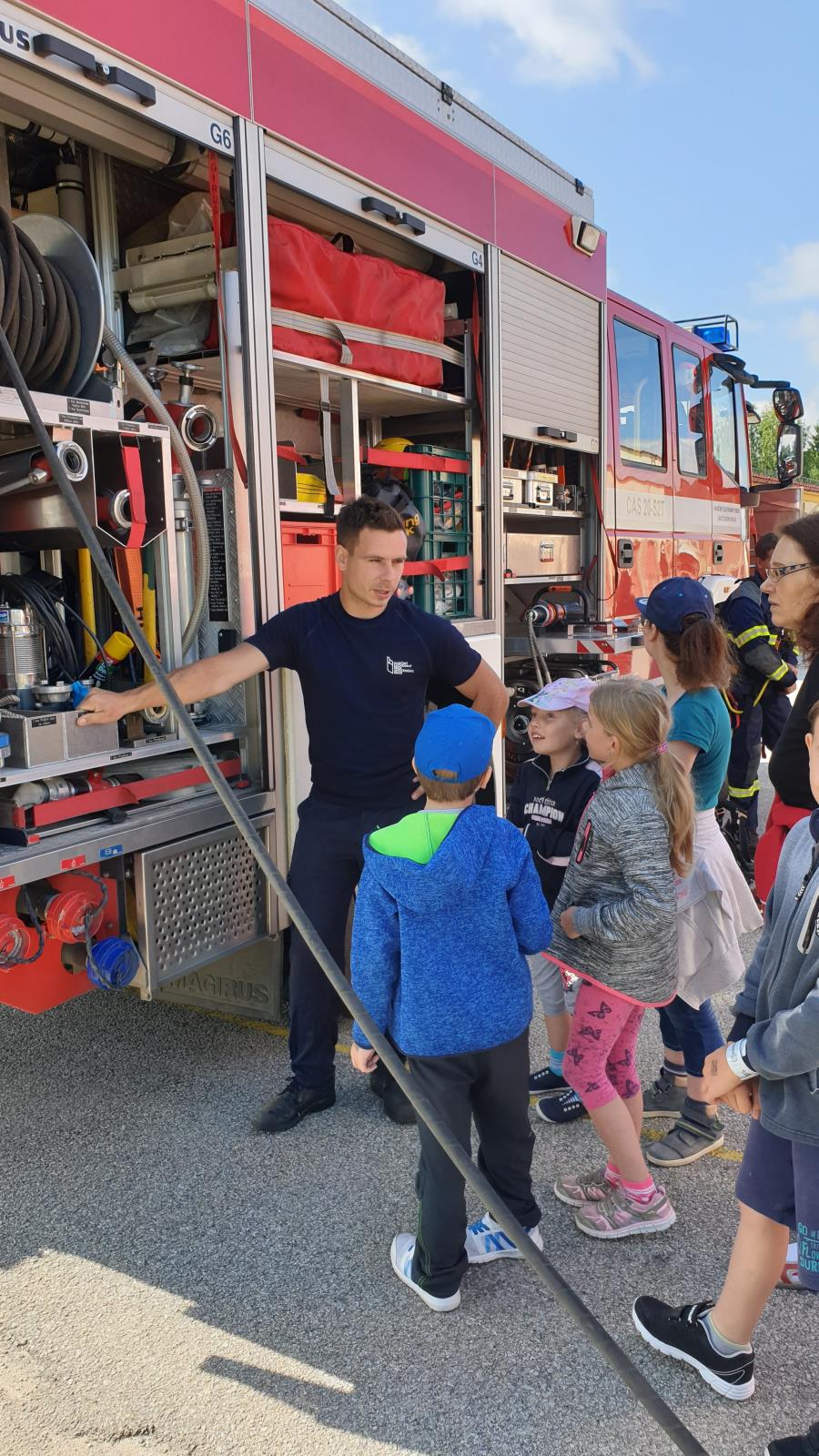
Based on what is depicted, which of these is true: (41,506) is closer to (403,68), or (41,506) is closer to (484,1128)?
(484,1128)

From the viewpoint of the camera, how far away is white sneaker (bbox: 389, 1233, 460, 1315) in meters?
2.38

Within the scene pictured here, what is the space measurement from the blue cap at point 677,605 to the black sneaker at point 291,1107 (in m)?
1.68

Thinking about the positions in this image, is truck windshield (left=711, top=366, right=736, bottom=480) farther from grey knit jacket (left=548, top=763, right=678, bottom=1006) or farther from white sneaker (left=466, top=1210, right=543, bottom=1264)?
white sneaker (left=466, top=1210, right=543, bottom=1264)

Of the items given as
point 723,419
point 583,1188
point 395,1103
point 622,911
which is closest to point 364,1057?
point 622,911

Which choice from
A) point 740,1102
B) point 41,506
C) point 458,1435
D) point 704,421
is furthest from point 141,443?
point 704,421

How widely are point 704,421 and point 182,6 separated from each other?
4.93 meters

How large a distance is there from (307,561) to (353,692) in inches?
23.6

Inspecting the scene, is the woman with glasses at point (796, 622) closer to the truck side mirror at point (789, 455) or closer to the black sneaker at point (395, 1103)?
the black sneaker at point (395, 1103)

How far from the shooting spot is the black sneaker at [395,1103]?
10.4 feet

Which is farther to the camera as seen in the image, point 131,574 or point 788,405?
point 788,405

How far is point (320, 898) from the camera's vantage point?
316 centimetres

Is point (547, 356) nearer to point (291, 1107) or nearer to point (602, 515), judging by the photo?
point (602, 515)

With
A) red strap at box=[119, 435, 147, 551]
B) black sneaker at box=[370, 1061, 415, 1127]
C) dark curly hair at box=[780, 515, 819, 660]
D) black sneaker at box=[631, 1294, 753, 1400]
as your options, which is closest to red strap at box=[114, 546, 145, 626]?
red strap at box=[119, 435, 147, 551]

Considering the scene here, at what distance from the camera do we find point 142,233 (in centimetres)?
374
